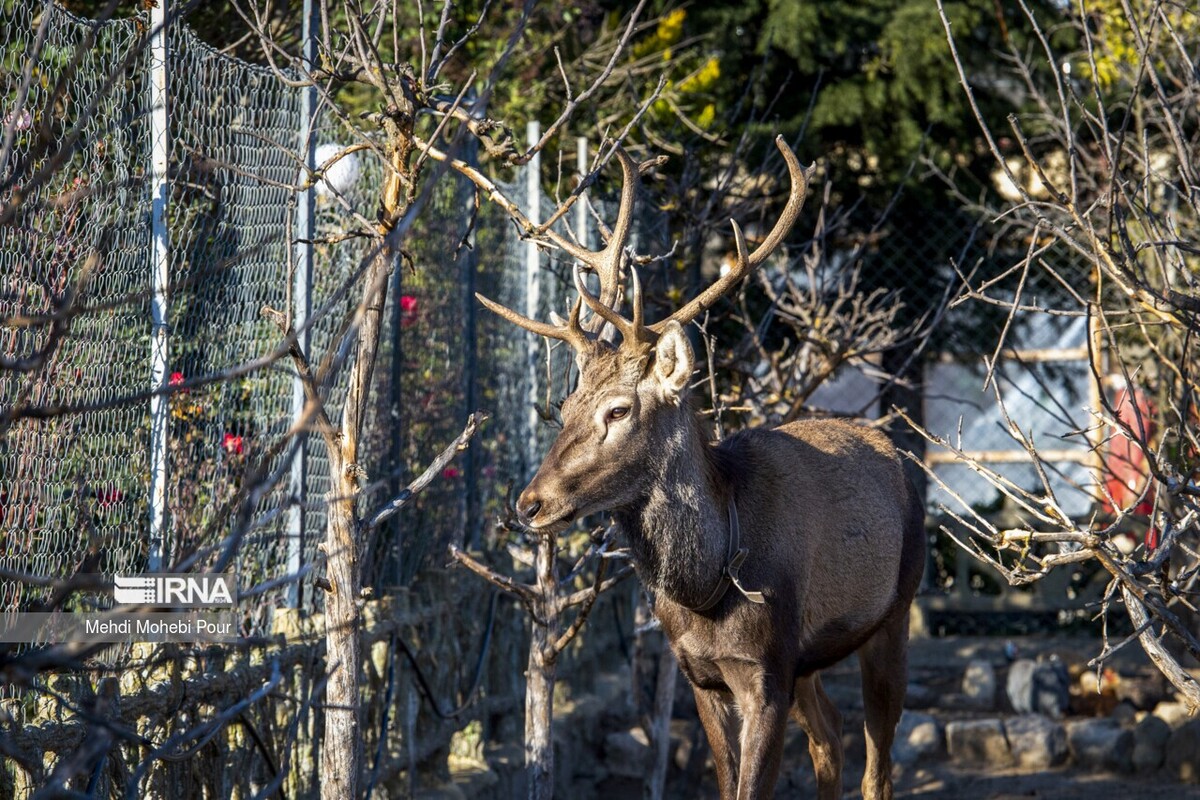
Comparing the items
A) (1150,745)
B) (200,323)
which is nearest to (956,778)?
(1150,745)

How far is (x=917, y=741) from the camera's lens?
27.4 ft

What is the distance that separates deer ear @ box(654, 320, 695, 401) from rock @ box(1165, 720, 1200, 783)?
462 cm

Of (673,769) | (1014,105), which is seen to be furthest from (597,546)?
(1014,105)

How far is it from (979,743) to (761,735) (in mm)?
4108

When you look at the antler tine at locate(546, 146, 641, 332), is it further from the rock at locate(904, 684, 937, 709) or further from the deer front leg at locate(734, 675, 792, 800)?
the rock at locate(904, 684, 937, 709)

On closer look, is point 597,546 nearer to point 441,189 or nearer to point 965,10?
point 441,189

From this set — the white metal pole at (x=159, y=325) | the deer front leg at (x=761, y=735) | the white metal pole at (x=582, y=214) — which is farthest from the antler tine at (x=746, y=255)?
the white metal pole at (x=582, y=214)

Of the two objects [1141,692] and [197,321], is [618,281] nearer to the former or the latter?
[197,321]

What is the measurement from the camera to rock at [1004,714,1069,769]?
8109 millimetres

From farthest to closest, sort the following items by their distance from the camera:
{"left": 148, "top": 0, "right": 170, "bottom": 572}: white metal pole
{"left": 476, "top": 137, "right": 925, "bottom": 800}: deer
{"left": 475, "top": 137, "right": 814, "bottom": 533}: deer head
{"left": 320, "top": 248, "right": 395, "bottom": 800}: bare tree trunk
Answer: {"left": 476, "top": 137, "right": 925, "bottom": 800}: deer
{"left": 475, "top": 137, "right": 814, "bottom": 533}: deer head
{"left": 148, "top": 0, "right": 170, "bottom": 572}: white metal pole
{"left": 320, "top": 248, "right": 395, "bottom": 800}: bare tree trunk

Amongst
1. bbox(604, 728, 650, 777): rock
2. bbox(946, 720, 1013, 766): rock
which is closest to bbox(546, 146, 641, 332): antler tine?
bbox(604, 728, 650, 777): rock

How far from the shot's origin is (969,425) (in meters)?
14.3

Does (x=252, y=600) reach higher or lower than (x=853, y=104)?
lower

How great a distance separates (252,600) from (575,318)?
123 cm
